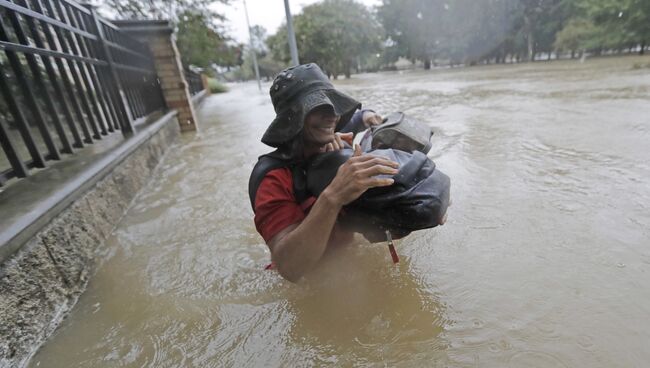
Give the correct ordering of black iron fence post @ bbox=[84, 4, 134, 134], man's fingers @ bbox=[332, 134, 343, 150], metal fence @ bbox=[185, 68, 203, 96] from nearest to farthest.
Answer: man's fingers @ bbox=[332, 134, 343, 150] → black iron fence post @ bbox=[84, 4, 134, 134] → metal fence @ bbox=[185, 68, 203, 96]

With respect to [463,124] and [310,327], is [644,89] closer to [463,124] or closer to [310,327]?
[463,124]

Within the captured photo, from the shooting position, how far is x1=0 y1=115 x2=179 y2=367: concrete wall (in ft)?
4.57

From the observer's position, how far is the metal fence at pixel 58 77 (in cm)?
213

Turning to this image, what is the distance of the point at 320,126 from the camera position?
1.59 meters

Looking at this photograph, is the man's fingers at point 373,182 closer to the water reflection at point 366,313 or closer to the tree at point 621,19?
the water reflection at point 366,313

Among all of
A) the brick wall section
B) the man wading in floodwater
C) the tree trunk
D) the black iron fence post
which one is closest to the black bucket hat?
the man wading in floodwater

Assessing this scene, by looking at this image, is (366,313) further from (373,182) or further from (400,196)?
(373,182)

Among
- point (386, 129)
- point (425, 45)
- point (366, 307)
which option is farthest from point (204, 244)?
point (425, 45)

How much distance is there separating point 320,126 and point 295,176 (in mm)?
269

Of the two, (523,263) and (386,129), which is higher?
(386,129)

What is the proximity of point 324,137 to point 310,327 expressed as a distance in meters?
0.92

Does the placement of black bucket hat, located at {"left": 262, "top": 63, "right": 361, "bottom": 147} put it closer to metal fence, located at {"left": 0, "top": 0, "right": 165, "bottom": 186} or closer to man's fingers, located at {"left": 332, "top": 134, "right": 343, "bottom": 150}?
man's fingers, located at {"left": 332, "top": 134, "right": 343, "bottom": 150}

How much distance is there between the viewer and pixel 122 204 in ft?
9.78

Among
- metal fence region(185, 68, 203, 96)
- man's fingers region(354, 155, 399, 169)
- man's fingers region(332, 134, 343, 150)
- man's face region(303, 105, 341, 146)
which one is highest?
metal fence region(185, 68, 203, 96)
